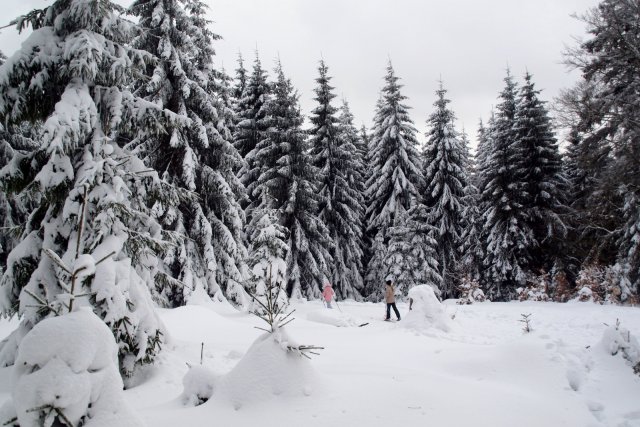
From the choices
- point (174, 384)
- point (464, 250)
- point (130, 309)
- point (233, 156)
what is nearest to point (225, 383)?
point (174, 384)

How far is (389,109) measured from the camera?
27.1 metres

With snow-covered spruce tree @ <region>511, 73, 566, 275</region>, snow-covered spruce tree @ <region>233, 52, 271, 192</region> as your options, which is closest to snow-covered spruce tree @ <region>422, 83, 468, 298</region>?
snow-covered spruce tree @ <region>511, 73, 566, 275</region>

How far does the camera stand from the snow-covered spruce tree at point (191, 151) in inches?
522

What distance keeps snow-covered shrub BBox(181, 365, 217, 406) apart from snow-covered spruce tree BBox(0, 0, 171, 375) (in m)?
1.67

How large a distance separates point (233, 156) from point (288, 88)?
29.0 ft

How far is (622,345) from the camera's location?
684cm

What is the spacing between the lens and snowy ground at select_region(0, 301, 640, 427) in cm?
441

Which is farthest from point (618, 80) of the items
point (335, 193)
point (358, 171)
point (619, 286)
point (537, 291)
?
point (358, 171)

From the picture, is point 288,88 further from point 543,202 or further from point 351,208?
point 543,202

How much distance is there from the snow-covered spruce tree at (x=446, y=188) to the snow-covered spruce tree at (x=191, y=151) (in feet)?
53.6

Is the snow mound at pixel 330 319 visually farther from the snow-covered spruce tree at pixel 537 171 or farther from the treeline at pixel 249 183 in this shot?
the snow-covered spruce tree at pixel 537 171

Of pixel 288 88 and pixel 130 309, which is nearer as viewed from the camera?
pixel 130 309

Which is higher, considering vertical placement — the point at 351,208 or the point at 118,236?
the point at 351,208

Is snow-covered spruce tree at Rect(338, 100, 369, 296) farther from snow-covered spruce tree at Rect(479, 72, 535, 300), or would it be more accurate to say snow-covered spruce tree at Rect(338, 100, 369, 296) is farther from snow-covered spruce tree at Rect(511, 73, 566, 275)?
snow-covered spruce tree at Rect(511, 73, 566, 275)
